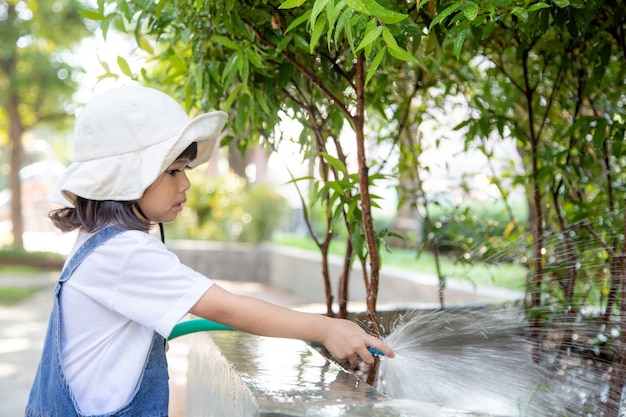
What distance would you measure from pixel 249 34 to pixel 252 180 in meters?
12.7

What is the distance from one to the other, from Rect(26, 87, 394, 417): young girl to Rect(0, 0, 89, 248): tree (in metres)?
12.6

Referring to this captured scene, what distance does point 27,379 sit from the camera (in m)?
4.82

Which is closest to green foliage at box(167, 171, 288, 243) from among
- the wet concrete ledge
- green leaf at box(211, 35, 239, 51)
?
the wet concrete ledge

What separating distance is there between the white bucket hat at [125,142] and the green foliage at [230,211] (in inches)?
429

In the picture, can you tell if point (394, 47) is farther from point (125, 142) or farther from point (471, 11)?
point (125, 142)

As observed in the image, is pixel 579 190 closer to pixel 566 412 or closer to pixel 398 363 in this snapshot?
pixel 566 412

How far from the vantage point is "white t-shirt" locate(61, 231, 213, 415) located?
158cm

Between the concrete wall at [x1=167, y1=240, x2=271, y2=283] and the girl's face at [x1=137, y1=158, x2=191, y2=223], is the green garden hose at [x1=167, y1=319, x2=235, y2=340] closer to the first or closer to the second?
the girl's face at [x1=137, y1=158, x2=191, y2=223]

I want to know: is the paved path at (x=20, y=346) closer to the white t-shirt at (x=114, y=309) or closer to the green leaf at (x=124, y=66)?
the green leaf at (x=124, y=66)

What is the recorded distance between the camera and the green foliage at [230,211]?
12734 mm

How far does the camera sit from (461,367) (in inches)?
78.4

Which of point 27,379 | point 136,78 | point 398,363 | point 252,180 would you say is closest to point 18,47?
point 252,180

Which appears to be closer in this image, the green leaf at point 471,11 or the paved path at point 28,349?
the green leaf at point 471,11

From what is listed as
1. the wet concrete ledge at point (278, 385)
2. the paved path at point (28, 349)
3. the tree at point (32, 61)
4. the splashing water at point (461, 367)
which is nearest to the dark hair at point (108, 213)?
the wet concrete ledge at point (278, 385)
